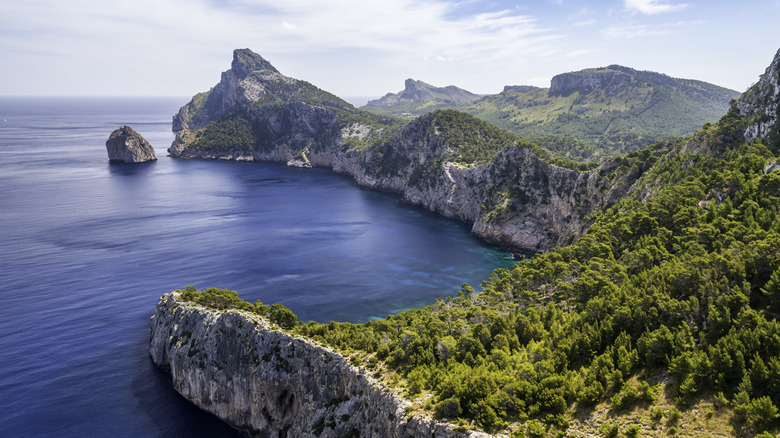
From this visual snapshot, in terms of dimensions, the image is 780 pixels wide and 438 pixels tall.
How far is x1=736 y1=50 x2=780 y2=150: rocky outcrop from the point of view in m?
61.1

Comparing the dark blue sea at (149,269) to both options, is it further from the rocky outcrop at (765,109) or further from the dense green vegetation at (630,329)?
the rocky outcrop at (765,109)

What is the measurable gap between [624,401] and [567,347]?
313 inches

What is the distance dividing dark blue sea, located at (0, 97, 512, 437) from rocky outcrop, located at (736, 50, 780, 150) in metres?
54.0

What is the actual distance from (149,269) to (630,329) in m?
93.9

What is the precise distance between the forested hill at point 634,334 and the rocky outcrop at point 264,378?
2595mm

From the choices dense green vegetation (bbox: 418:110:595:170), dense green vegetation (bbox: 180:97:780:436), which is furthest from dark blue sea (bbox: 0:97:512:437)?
dense green vegetation (bbox: 418:110:595:170)

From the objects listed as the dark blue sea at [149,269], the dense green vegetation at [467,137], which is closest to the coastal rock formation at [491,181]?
the dense green vegetation at [467,137]

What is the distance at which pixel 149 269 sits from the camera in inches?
3580

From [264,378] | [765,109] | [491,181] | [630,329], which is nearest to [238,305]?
[264,378]

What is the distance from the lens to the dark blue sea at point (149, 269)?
2111 inches

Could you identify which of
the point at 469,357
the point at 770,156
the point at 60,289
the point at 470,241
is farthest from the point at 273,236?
the point at 770,156

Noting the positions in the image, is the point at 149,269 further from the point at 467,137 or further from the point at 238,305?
the point at 467,137

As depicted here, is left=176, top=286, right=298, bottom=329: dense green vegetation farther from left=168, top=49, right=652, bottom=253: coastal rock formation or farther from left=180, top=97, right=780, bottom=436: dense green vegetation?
left=168, top=49, right=652, bottom=253: coastal rock formation

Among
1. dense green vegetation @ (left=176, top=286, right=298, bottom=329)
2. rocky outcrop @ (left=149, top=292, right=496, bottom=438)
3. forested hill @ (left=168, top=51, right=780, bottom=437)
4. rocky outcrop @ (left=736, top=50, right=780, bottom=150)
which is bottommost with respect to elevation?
rocky outcrop @ (left=149, top=292, right=496, bottom=438)
